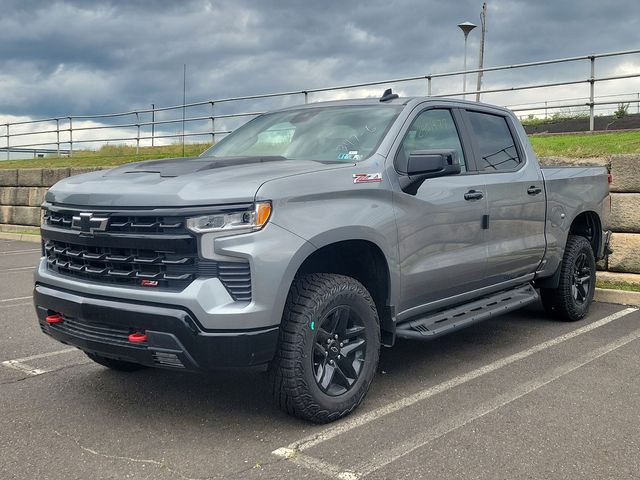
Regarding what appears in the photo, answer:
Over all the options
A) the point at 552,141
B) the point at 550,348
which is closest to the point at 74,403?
the point at 550,348

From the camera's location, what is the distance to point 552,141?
1074 cm

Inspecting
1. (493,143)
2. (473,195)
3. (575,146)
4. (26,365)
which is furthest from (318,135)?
(575,146)

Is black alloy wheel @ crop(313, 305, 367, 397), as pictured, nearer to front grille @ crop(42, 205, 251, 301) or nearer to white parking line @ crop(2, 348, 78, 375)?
front grille @ crop(42, 205, 251, 301)

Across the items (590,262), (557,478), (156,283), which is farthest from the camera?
(590,262)

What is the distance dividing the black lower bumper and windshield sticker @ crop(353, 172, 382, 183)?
1.07 meters

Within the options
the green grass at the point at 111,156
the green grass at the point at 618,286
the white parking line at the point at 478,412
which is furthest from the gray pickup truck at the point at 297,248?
the green grass at the point at 111,156

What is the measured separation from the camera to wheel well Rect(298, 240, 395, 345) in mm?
4148

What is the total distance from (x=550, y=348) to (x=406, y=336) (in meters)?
1.81

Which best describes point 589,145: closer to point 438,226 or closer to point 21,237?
point 438,226

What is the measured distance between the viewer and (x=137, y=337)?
11.7 ft

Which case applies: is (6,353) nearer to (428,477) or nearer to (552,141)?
(428,477)

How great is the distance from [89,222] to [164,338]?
0.79m

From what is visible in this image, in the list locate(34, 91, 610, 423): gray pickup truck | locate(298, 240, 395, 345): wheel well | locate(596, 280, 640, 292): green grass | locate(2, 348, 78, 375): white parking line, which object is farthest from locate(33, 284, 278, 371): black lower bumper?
locate(596, 280, 640, 292): green grass

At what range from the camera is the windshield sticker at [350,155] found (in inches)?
172
